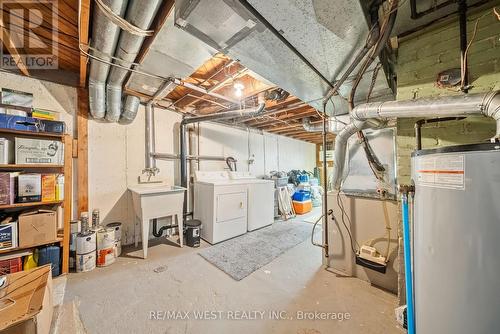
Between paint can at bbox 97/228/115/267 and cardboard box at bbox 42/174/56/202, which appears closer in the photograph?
cardboard box at bbox 42/174/56/202

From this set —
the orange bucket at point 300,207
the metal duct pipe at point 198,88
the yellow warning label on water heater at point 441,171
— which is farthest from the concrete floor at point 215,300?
the orange bucket at point 300,207

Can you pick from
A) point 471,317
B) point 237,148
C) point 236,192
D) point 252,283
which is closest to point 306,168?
point 237,148

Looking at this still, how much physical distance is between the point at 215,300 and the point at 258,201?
212 centimetres

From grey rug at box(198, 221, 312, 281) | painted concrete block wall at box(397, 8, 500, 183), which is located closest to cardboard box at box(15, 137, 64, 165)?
grey rug at box(198, 221, 312, 281)

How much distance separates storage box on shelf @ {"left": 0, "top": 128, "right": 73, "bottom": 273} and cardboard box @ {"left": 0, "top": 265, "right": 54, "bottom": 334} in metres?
0.69

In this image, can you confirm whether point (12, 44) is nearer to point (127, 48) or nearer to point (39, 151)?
point (39, 151)

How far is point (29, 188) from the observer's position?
197cm

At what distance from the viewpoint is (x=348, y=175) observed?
2.26m

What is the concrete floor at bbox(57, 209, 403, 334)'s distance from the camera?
149 centimetres

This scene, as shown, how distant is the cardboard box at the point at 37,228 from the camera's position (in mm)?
1917

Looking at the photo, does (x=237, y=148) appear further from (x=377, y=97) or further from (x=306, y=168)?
(x=306, y=168)

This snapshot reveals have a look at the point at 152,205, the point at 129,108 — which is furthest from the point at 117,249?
the point at 129,108

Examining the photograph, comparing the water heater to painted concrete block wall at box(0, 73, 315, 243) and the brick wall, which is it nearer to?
the brick wall

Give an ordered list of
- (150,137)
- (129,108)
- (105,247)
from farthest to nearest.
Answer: (150,137)
(129,108)
(105,247)
